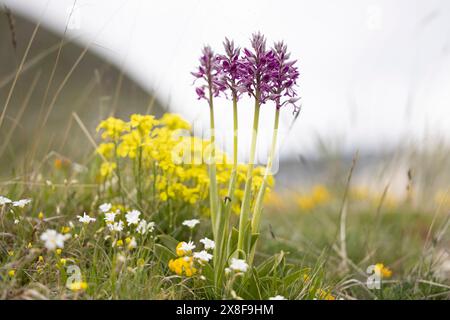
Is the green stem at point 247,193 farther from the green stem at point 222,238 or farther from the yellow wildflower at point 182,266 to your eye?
the yellow wildflower at point 182,266

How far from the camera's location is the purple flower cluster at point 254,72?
252cm

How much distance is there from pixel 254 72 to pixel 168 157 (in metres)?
0.99

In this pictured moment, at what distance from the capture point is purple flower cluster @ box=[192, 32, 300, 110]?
2.52 m

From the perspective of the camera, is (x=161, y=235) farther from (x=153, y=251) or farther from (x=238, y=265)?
(x=238, y=265)

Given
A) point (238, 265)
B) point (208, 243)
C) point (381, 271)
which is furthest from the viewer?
point (381, 271)

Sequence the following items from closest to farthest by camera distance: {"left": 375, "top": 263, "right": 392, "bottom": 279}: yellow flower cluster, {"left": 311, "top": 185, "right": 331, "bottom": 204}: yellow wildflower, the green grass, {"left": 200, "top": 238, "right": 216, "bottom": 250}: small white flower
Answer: the green grass < {"left": 200, "top": 238, "right": 216, "bottom": 250}: small white flower < {"left": 375, "top": 263, "right": 392, "bottom": 279}: yellow flower cluster < {"left": 311, "top": 185, "right": 331, "bottom": 204}: yellow wildflower

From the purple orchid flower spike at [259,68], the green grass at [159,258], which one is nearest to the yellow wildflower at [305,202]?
the green grass at [159,258]

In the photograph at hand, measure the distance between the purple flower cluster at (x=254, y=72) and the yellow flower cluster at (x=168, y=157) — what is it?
2.45 ft

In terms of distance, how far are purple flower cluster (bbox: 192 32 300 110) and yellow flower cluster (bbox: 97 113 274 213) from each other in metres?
0.75

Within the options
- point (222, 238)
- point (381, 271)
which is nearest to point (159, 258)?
point (222, 238)

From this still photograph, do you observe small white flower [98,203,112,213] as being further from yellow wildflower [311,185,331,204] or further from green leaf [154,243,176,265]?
yellow wildflower [311,185,331,204]

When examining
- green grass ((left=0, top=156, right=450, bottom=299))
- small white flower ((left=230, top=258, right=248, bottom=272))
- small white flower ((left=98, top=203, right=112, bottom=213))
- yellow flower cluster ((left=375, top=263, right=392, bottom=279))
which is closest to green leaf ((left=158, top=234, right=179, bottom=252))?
green grass ((left=0, top=156, right=450, bottom=299))

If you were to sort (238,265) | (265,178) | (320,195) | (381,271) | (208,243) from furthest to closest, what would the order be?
(320,195)
(381,271)
(208,243)
(265,178)
(238,265)

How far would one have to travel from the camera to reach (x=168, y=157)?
3.34 meters
